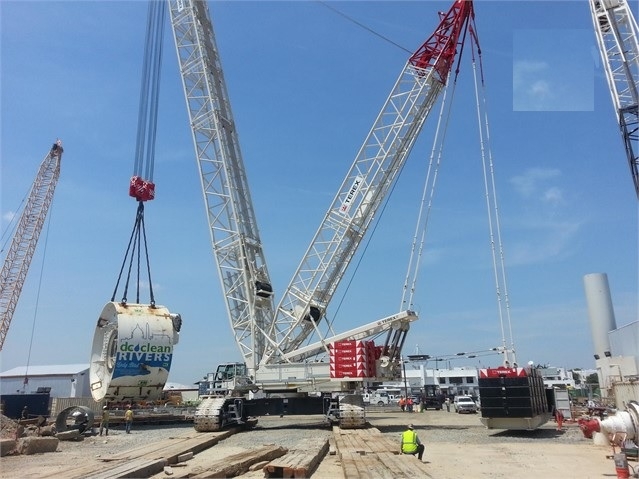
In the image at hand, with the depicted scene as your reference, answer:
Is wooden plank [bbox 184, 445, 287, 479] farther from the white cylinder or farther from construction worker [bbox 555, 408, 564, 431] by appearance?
the white cylinder

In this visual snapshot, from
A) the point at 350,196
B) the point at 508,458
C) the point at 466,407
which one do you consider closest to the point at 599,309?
the point at 466,407

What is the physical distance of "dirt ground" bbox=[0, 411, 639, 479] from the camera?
11.7 m

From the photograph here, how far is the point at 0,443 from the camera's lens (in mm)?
15969

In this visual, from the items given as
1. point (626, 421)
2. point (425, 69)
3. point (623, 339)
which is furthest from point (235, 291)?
point (623, 339)

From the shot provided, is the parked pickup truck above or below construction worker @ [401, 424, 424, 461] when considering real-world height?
below

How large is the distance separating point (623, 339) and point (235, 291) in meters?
30.1

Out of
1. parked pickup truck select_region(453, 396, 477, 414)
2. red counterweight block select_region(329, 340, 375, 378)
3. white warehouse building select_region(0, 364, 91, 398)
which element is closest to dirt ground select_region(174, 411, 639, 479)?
red counterweight block select_region(329, 340, 375, 378)

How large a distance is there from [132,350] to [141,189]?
7.97 m

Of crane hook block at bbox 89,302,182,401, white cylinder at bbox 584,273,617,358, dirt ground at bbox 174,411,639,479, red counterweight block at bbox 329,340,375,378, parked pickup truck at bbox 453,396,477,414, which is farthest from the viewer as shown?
white cylinder at bbox 584,273,617,358

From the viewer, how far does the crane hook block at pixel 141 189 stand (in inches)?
999

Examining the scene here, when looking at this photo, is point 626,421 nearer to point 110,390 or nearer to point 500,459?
point 500,459

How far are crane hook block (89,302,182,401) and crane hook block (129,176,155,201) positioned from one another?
17.8 feet

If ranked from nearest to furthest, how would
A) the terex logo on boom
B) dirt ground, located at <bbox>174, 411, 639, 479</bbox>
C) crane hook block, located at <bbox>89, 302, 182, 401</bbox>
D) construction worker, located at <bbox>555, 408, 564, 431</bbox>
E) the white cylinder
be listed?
dirt ground, located at <bbox>174, 411, 639, 479</bbox> → construction worker, located at <bbox>555, 408, 564, 431</bbox> → crane hook block, located at <bbox>89, 302, 182, 401</bbox> → the terex logo on boom → the white cylinder

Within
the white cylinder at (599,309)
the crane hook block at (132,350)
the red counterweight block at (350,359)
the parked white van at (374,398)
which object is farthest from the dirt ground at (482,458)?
the parked white van at (374,398)
